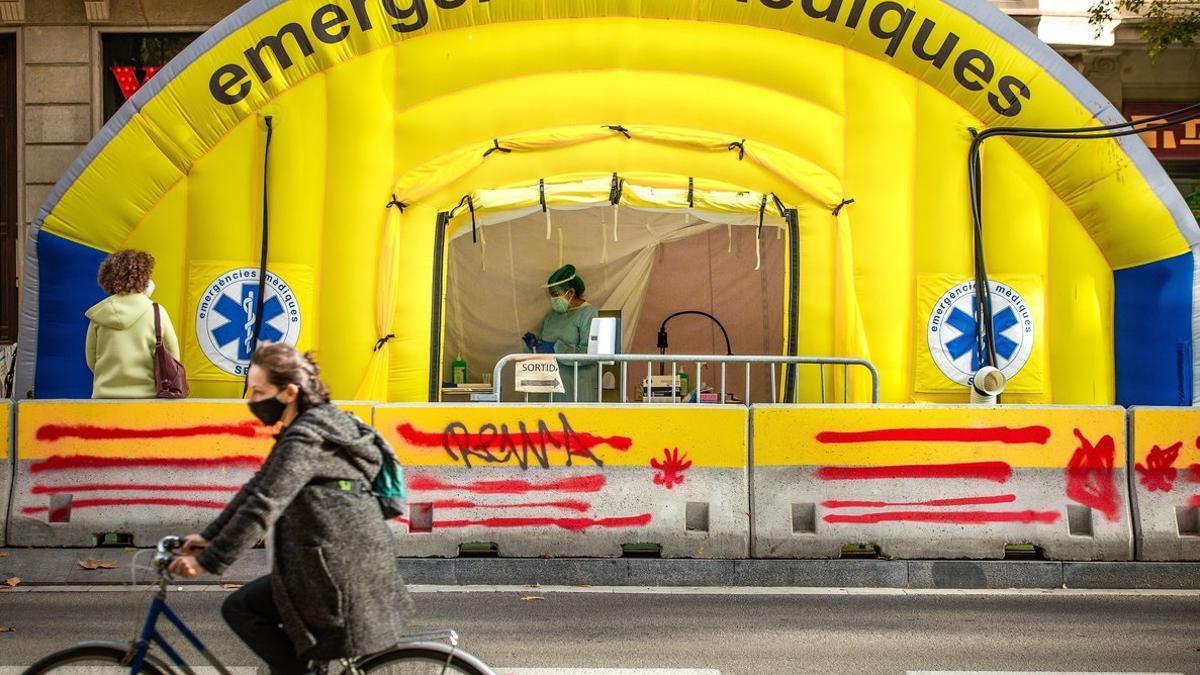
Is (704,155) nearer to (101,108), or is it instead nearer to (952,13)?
(952,13)

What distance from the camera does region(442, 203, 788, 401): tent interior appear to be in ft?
47.3

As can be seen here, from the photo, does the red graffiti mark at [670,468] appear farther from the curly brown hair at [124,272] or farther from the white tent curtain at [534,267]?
the white tent curtain at [534,267]

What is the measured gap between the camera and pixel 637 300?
14.9m

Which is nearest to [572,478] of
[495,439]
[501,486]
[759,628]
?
[501,486]

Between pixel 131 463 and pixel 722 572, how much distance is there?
171 inches

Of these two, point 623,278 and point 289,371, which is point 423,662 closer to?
point 289,371

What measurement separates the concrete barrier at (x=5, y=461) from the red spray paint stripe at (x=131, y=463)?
0.18 meters

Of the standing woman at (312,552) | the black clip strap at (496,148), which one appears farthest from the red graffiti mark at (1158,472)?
the standing woman at (312,552)

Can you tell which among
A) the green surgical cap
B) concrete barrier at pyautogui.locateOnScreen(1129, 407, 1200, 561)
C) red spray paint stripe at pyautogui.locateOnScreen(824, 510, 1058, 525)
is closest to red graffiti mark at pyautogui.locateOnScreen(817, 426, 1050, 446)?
red spray paint stripe at pyautogui.locateOnScreen(824, 510, 1058, 525)

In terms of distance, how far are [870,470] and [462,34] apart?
226 inches

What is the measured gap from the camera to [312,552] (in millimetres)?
4391

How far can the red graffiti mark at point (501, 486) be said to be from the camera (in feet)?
31.0

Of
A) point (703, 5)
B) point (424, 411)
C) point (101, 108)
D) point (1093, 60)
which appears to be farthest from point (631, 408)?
point (1093, 60)

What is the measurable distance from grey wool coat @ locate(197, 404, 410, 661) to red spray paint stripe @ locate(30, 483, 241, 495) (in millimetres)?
5189
